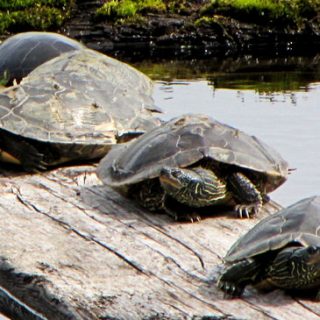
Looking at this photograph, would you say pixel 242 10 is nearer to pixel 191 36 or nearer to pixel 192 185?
pixel 191 36

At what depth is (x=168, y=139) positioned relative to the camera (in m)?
5.59

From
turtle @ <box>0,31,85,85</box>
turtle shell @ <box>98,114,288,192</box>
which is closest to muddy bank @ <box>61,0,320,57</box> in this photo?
turtle @ <box>0,31,85,85</box>

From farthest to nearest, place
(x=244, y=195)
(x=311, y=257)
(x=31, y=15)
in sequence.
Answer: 1. (x=31, y=15)
2. (x=244, y=195)
3. (x=311, y=257)

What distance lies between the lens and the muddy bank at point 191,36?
16.9 metres

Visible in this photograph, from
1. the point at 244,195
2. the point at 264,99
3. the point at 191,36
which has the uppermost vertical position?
the point at 244,195

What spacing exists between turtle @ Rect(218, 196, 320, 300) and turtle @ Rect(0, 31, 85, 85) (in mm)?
4949

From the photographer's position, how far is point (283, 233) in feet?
14.2

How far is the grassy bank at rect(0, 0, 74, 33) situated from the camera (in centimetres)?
1736

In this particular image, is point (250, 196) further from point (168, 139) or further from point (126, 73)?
point (126, 73)

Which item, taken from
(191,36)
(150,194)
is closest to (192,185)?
(150,194)

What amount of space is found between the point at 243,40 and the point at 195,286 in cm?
1283

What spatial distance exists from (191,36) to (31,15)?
2272mm

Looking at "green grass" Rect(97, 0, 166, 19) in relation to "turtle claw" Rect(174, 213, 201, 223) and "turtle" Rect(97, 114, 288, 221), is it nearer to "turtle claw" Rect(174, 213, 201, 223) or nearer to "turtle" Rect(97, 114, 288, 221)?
"turtle" Rect(97, 114, 288, 221)

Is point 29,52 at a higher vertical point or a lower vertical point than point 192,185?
lower
